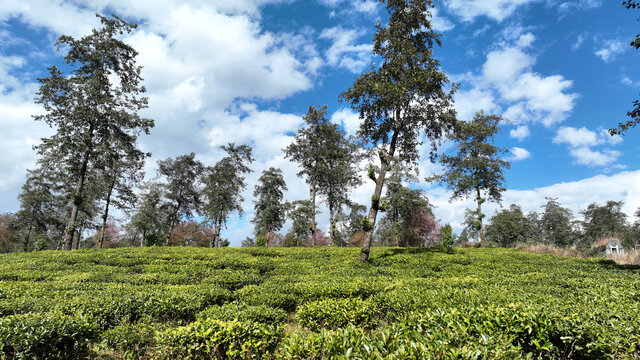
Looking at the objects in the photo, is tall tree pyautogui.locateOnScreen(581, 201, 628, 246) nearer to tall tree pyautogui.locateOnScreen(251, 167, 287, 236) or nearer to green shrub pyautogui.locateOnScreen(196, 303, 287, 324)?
tall tree pyautogui.locateOnScreen(251, 167, 287, 236)

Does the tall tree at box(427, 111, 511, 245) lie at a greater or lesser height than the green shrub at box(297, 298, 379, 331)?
greater

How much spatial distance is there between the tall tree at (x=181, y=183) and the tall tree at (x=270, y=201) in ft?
28.3

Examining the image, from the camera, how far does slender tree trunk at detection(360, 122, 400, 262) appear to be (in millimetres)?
14761

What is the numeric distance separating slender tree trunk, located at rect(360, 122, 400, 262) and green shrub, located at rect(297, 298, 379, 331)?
856cm

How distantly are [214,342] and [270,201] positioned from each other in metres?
38.5

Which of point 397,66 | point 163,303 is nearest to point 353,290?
point 163,303

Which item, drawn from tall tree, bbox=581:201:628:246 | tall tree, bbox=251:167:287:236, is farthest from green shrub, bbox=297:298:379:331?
tall tree, bbox=581:201:628:246

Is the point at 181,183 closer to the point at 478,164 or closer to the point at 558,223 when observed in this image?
the point at 478,164

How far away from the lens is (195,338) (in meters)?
4.29

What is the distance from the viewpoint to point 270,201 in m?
42.2

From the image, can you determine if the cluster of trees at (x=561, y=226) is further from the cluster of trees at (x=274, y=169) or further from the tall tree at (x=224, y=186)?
the tall tree at (x=224, y=186)

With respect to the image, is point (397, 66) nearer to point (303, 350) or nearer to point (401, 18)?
point (401, 18)

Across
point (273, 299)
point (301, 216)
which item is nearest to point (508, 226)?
point (301, 216)

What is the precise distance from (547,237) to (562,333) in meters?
78.8
